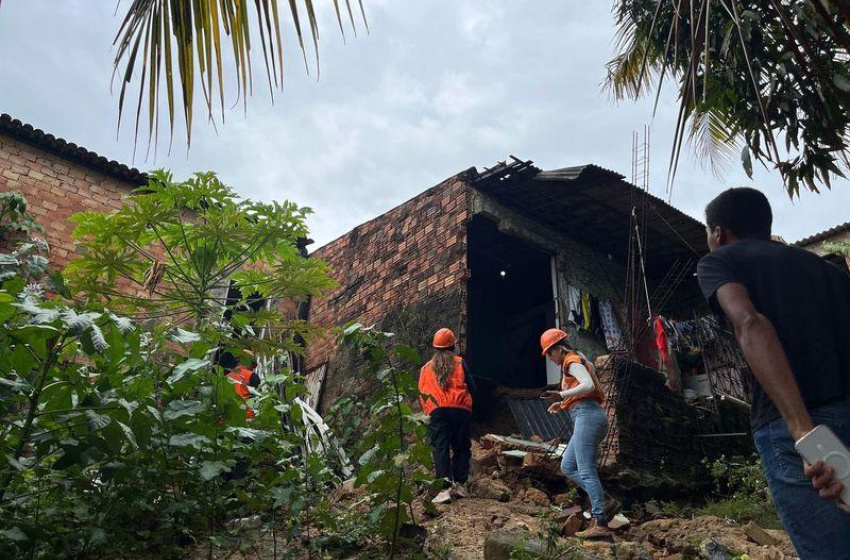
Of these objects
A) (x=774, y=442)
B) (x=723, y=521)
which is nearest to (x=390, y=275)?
(x=723, y=521)

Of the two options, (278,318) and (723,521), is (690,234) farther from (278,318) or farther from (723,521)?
(278,318)

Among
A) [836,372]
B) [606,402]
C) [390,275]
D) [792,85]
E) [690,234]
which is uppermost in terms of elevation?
[690,234]

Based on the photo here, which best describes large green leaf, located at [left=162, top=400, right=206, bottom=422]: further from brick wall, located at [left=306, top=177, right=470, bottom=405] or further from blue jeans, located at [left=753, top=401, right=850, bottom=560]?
brick wall, located at [left=306, top=177, right=470, bottom=405]

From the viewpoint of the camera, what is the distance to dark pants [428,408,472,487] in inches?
265

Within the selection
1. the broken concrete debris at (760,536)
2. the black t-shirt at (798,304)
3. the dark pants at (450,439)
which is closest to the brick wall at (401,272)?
the dark pants at (450,439)

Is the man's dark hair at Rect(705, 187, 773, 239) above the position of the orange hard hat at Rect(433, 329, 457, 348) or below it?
below

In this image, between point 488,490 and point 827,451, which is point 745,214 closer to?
point 827,451

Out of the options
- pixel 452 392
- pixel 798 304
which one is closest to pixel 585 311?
pixel 452 392

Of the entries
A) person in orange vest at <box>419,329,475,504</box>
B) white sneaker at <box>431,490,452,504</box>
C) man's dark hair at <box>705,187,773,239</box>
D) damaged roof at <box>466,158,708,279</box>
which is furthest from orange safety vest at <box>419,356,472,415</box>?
man's dark hair at <box>705,187,773,239</box>

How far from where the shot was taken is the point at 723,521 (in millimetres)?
6047

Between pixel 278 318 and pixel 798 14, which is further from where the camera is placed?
pixel 278 318

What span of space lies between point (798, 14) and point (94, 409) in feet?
12.5

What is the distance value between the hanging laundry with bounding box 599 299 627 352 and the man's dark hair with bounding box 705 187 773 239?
891cm

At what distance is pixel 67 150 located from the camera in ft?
35.0
